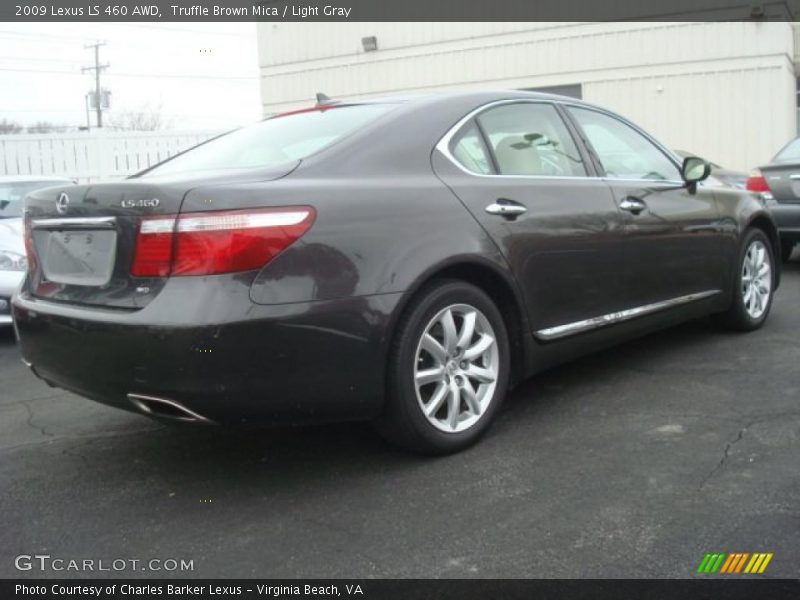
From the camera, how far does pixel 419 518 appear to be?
2.75 meters

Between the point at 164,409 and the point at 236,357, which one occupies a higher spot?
the point at 236,357

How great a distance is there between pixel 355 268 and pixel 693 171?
262cm

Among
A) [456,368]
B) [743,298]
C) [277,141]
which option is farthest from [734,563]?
[743,298]

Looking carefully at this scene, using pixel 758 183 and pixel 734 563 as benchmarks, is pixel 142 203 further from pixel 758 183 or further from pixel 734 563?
pixel 758 183

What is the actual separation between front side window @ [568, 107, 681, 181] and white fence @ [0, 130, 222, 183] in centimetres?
1011

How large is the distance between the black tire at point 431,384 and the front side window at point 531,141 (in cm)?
67

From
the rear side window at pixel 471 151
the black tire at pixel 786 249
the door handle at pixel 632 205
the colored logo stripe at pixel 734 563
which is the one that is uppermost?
the rear side window at pixel 471 151

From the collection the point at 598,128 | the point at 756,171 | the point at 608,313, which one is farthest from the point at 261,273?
the point at 756,171

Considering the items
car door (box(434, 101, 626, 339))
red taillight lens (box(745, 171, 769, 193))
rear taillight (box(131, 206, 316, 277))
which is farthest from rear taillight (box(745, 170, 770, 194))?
rear taillight (box(131, 206, 316, 277))

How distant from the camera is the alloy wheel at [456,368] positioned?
3.17 meters

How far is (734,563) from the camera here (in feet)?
7.79

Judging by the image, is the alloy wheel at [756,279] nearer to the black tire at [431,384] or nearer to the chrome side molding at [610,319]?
the chrome side molding at [610,319]

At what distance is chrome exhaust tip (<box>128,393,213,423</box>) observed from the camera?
2740 mm

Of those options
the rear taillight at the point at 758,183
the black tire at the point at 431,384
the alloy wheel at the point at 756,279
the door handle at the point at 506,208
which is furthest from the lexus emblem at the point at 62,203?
the rear taillight at the point at 758,183
